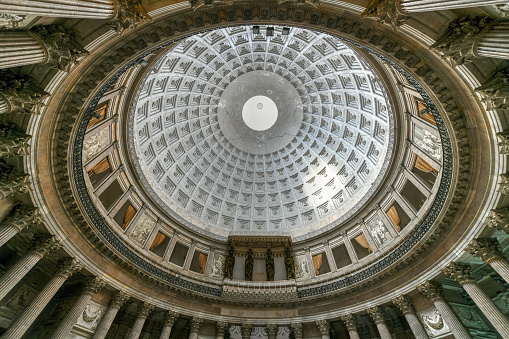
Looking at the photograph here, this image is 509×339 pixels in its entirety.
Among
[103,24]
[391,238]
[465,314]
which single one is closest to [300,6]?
[103,24]

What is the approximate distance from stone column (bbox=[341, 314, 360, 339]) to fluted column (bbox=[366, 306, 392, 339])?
3.73ft

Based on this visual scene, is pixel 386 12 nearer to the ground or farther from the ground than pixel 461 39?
farther from the ground

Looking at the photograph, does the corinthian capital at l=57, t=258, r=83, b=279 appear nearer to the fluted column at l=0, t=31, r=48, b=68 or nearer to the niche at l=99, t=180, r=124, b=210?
the niche at l=99, t=180, r=124, b=210

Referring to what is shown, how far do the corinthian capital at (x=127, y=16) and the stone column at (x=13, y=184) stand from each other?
7.63m

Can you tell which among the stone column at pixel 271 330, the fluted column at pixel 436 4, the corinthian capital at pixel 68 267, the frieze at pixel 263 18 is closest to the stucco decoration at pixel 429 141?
the frieze at pixel 263 18

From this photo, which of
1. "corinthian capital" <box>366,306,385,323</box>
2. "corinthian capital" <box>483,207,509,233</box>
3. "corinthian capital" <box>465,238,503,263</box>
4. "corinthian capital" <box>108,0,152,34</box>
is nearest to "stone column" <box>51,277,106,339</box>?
"corinthian capital" <box>108,0,152,34</box>

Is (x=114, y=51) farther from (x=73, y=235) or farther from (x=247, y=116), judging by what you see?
(x=247, y=116)

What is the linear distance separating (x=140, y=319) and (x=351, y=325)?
12.4m

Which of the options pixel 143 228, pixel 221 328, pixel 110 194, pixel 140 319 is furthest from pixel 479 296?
pixel 110 194

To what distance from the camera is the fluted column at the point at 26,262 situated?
11695mm

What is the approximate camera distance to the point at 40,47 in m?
8.25

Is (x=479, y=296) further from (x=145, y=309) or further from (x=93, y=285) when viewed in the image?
(x=93, y=285)

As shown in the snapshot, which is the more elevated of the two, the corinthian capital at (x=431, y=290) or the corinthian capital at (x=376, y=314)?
the corinthian capital at (x=431, y=290)

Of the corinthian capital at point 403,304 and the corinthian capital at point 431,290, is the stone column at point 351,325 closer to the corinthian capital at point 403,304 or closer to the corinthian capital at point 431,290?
the corinthian capital at point 403,304
